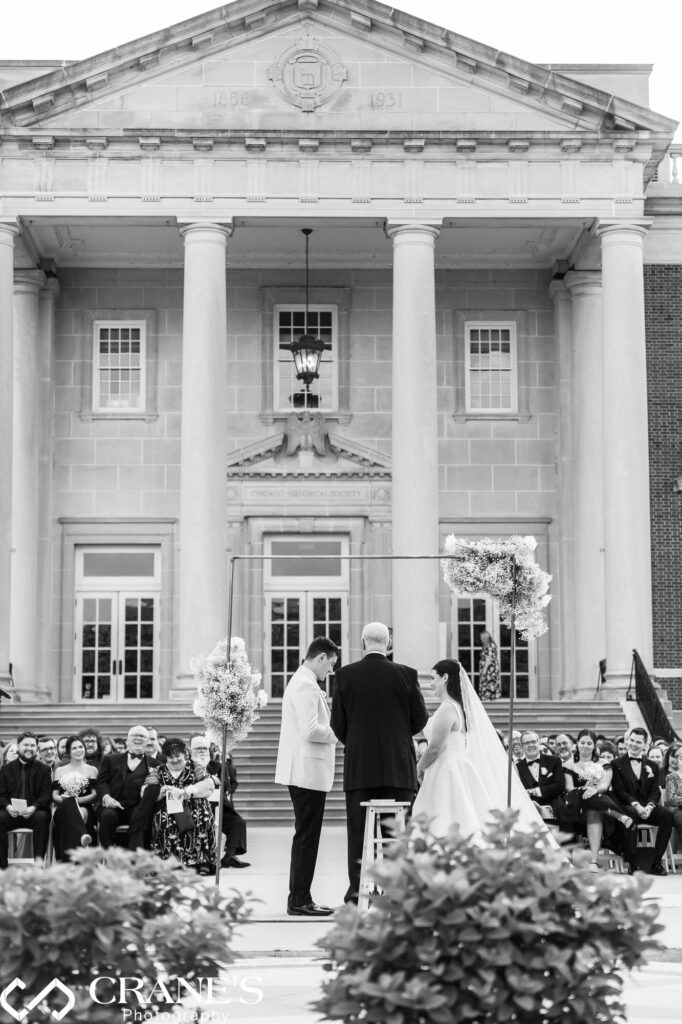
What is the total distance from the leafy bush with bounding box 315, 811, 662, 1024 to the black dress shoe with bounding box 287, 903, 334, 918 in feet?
25.8

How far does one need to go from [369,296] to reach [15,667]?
31.7 feet

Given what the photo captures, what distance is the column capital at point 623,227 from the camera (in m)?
28.8

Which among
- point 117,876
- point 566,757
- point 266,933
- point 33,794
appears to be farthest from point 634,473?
point 117,876

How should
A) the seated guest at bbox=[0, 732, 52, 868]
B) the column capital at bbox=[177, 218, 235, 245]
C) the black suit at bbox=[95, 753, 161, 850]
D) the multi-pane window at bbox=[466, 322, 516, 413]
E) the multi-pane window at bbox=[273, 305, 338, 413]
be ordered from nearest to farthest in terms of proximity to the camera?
the black suit at bbox=[95, 753, 161, 850]
the seated guest at bbox=[0, 732, 52, 868]
the column capital at bbox=[177, 218, 235, 245]
the multi-pane window at bbox=[273, 305, 338, 413]
the multi-pane window at bbox=[466, 322, 516, 413]

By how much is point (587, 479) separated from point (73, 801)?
1575cm

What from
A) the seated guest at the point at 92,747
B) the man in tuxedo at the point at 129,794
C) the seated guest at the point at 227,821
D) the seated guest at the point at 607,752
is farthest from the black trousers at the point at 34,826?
the seated guest at the point at 607,752

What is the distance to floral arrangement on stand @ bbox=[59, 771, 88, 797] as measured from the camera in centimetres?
1802

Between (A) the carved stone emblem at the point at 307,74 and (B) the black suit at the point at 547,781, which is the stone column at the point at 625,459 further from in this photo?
(B) the black suit at the point at 547,781

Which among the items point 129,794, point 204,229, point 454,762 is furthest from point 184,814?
point 204,229

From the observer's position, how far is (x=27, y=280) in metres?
31.5

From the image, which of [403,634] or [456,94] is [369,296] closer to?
[456,94]

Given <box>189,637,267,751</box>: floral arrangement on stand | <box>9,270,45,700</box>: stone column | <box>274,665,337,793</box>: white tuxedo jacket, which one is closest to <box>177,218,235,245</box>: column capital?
<box>9,270,45,700</box>: stone column

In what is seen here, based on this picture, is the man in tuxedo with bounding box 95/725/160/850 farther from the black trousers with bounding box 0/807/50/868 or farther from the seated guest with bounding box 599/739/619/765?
the seated guest with bounding box 599/739/619/765

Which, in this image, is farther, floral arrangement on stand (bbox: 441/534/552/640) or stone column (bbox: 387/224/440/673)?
stone column (bbox: 387/224/440/673)
